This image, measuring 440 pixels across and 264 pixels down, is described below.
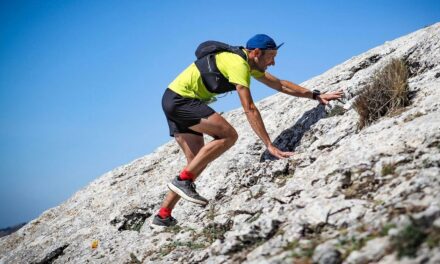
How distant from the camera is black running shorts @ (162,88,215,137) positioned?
5844mm

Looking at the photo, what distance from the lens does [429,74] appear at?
625 cm

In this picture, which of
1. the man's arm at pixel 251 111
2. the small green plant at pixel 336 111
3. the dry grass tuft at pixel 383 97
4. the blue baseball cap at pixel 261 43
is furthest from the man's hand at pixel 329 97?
the man's arm at pixel 251 111

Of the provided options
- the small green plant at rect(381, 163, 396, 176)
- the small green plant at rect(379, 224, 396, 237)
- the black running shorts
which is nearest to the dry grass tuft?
the small green plant at rect(381, 163, 396, 176)

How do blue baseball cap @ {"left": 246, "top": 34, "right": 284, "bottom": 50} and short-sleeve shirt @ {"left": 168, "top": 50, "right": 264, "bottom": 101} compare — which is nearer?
short-sleeve shirt @ {"left": 168, "top": 50, "right": 264, "bottom": 101}

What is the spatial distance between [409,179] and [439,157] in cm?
47

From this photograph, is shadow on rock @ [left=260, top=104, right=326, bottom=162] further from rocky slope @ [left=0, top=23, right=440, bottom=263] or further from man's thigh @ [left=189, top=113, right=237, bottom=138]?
man's thigh @ [left=189, top=113, right=237, bottom=138]

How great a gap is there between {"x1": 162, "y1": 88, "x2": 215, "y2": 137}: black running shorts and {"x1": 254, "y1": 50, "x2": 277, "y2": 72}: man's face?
4.18 ft

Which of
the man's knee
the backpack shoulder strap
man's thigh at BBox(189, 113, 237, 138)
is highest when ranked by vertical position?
the backpack shoulder strap

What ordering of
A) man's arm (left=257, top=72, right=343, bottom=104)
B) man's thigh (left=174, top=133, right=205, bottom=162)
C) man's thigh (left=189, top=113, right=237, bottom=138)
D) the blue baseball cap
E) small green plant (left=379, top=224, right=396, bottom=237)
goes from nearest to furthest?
small green plant (left=379, top=224, right=396, bottom=237) < man's thigh (left=189, top=113, right=237, bottom=138) < the blue baseball cap < man's thigh (left=174, top=133, right=205, bottom=162) < man's arm (left=257, top=72, right=343, bottom=104)

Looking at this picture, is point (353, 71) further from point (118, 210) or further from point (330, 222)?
point (118, 210)

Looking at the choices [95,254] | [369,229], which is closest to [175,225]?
[95,254]

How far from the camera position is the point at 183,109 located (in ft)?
19.5

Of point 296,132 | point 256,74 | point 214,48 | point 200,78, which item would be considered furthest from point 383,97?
point 200,78

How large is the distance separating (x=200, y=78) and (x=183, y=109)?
0.59 m
